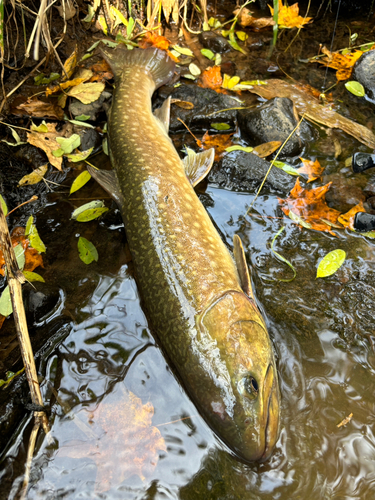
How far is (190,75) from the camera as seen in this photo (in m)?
4.88

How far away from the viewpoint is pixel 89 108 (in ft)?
13.9

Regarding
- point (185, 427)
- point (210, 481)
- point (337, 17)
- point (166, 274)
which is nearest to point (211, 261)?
point (166, 274)

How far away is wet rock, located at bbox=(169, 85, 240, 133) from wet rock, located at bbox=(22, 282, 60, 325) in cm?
242

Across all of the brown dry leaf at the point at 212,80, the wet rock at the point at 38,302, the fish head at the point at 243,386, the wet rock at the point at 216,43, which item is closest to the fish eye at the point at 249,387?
the fish head at the point at 243,386

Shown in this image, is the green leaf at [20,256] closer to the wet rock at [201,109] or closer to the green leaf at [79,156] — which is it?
the green leaf at [79,156]

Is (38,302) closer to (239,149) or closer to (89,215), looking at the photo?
(89,215)

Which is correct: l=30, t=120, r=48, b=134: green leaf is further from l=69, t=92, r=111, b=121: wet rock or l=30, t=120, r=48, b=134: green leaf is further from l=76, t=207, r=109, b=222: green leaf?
l=76, t=207, r=109, b=222: green leaf

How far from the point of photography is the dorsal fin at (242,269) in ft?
8.78

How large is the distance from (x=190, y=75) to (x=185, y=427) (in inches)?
168

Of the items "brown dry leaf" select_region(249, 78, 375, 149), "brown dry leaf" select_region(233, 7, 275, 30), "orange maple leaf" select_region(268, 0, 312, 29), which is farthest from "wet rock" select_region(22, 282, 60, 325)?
"orange maple leaf" select_region(268, 0, 312, 29)

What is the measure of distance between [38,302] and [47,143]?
1.93 metres

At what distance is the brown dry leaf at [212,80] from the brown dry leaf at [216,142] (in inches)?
38.0

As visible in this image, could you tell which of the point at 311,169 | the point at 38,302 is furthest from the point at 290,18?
the point at 38,302

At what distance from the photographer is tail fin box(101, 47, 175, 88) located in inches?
174
